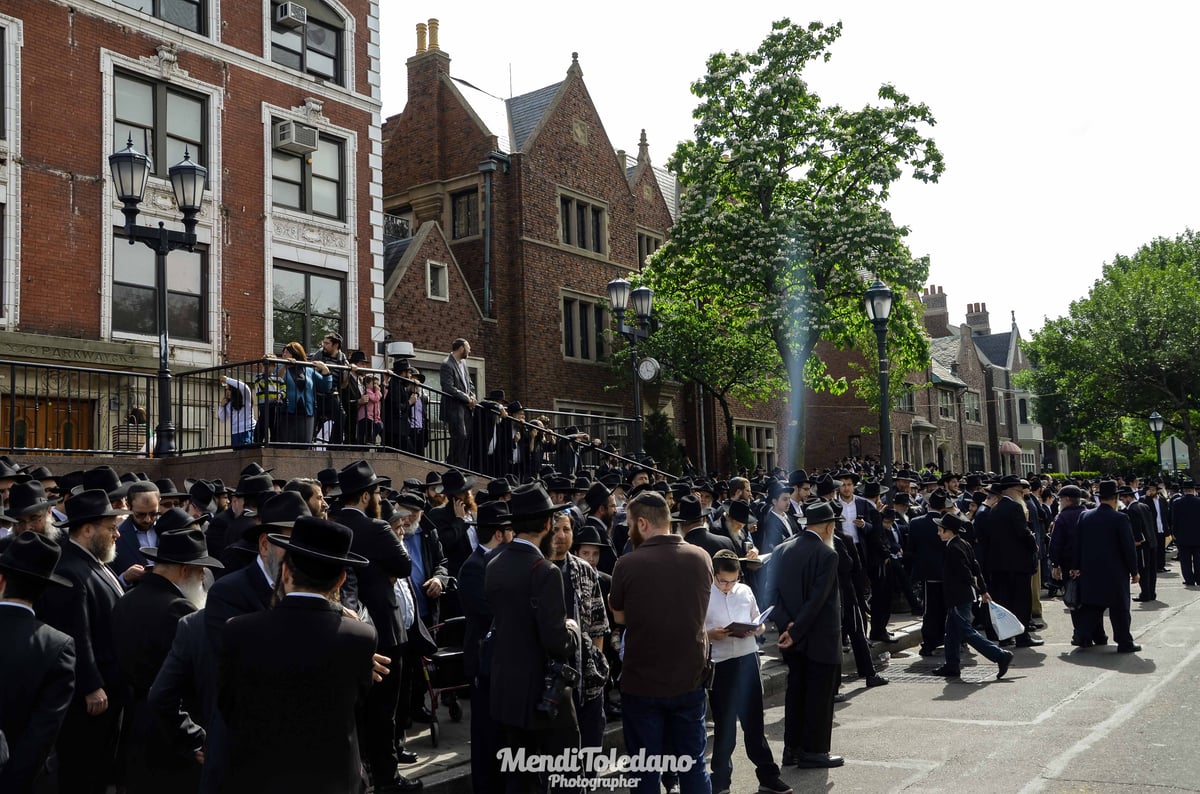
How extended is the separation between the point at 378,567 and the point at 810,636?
317cm

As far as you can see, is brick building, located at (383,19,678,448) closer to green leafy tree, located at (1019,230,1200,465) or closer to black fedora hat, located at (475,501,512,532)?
black fedora hat, located at (475,501,512,532)

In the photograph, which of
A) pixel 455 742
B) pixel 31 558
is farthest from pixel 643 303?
pixel 31 558

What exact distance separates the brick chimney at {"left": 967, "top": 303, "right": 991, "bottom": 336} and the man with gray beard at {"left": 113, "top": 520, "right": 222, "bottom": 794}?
7949cm

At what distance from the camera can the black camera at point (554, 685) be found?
5.25 metres

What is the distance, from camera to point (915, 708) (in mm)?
9414

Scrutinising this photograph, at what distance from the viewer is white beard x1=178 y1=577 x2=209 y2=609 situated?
5176 millimetres

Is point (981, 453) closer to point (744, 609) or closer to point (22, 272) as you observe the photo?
point (22, 272)

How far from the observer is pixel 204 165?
20.1m

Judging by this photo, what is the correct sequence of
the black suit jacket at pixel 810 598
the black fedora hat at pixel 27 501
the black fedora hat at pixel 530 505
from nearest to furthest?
the black fedora hat at pixel 530 505, the black fedora hat at pixel 27 501, the black suit jacket at pixel 810 598

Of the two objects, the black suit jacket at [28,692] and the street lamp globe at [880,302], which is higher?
the street lamp globe at [880,302]

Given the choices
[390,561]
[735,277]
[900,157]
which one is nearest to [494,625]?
[390,561]

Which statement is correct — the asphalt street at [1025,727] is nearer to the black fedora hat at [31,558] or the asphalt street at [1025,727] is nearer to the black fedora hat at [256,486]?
the black fedora hat at [256,486]

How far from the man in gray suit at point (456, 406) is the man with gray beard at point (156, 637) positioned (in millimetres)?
10270

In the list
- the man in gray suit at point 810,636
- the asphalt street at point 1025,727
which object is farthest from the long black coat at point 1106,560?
the man in gray suit at point 810,636
